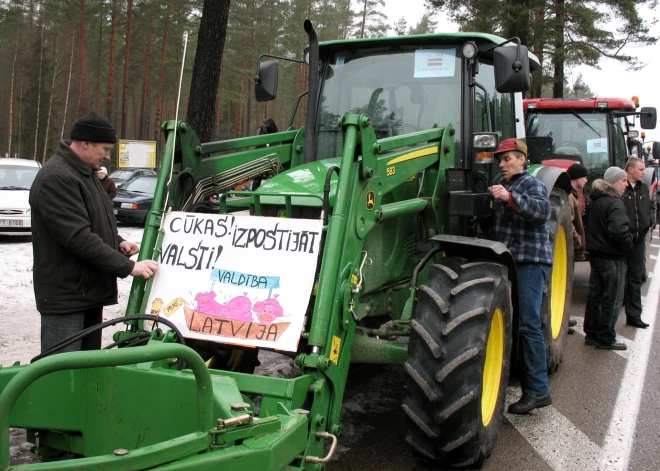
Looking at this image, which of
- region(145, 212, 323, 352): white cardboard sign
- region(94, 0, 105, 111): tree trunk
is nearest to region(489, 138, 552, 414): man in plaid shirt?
region(145, 212, 323, 352): white cardboard sign

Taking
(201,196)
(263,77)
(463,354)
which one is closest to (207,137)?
(263,77)

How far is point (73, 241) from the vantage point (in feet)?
12.1

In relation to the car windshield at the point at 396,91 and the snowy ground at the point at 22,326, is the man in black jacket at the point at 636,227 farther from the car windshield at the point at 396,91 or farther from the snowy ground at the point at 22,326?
the snowy ground at the point at 22,326

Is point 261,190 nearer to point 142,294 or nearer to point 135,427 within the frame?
point 142,294

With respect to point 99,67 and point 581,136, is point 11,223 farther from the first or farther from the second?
point 99,67

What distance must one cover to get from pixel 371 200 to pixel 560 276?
3598 millimetres

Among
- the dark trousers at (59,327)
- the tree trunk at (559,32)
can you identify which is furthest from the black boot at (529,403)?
the tree trunk at (559,32)

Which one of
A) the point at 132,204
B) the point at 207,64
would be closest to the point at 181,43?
the point at 132,204

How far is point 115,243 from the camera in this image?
415cm

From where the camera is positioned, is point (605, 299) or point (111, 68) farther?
point (111, 68)

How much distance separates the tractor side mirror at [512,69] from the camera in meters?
4.50

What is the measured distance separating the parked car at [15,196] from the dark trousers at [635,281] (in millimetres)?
10069

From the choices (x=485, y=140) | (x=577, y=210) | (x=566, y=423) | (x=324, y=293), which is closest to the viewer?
(x=324, y=293)

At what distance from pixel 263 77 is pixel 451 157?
5.70ft
